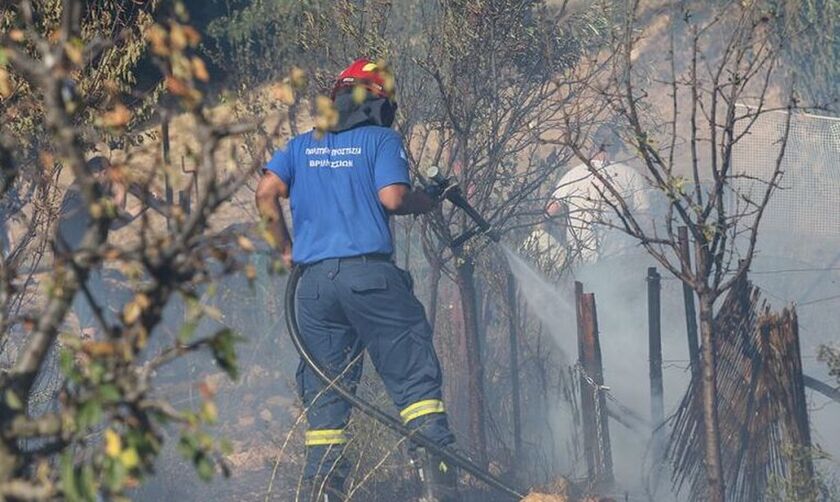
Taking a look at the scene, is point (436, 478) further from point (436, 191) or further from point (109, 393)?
point (109, 393)

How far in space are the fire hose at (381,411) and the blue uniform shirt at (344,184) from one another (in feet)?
0.73

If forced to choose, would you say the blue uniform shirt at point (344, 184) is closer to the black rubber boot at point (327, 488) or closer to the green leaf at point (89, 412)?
the black rubber boot at point (327, 488)

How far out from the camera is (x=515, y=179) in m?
7.59

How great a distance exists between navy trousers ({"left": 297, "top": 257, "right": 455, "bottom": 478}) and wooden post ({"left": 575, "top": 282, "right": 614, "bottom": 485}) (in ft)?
3.42

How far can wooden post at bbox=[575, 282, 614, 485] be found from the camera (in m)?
6.16

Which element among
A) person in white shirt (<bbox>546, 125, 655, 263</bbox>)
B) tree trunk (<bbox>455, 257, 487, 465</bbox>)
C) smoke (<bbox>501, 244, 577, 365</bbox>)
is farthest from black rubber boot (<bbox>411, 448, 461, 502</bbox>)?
person in white shirt (<bbox>546, 125, 655, 263</bbox>)

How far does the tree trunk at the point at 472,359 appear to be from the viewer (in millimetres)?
6371

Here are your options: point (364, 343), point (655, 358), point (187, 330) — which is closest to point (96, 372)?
point (187, 330)

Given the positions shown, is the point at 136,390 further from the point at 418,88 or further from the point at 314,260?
the point at 418,88

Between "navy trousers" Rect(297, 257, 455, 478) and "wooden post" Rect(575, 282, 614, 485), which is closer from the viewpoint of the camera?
"navy trousers" Rect(297, 257, 455, 478)

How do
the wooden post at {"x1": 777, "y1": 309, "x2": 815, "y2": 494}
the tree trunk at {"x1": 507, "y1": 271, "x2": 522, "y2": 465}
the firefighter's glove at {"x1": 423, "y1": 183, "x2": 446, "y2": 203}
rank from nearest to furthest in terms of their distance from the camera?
the wooden post at {"x1": 777, "y1": 309, "x2": 815, "y2": 494}
the firefighter's glove at {"x1": 423, "y1": 183, "x2": 446, "y2": 203}
the tree trunk at {"x1": 507, "y1": 271, "x2": 522, "y2": 465}

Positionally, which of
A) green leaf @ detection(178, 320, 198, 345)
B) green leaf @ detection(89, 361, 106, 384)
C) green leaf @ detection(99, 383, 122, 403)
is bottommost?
green leaf @ detection(99, 383, 122, 403)

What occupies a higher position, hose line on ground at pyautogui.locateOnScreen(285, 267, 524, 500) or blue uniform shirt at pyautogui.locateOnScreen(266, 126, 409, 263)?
blue uniform shirt at pyautogui.locateOnScreen(266, 126, 409, 263)

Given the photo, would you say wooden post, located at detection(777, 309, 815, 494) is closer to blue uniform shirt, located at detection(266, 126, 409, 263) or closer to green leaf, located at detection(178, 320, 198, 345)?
blue uniform shirt, located at detection(266, 126, 409, 263)
